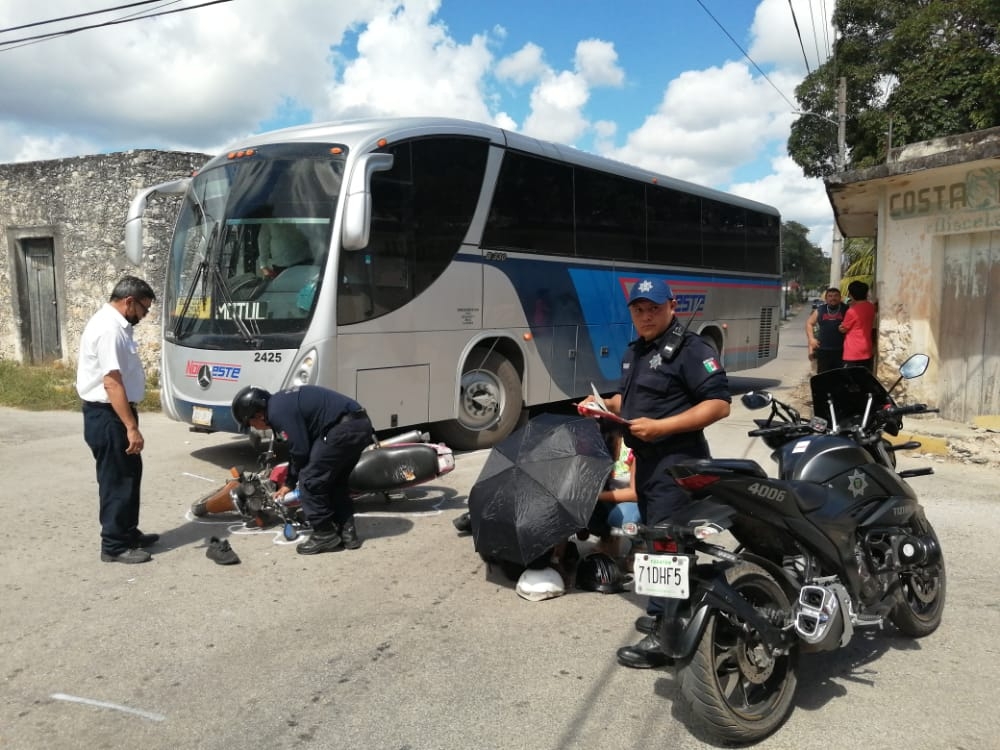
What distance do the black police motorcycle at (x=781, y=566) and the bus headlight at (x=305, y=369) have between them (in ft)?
Result: 13.9

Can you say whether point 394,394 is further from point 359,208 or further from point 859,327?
point 859,327

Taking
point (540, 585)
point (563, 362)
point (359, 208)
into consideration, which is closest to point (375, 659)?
point (540, 585)

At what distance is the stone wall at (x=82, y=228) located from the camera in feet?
43.6

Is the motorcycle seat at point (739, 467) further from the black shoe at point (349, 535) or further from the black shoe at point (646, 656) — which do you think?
the black shoe at point (349, 535)

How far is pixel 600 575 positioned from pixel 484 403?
430cm

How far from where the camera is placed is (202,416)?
7.30 m

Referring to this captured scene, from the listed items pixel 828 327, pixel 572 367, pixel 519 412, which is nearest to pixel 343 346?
pixel 519 412

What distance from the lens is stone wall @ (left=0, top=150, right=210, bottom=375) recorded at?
13.3 m

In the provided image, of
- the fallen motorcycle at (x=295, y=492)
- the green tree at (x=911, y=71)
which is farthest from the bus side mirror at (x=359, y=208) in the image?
the green tree at (x=911, y=71)

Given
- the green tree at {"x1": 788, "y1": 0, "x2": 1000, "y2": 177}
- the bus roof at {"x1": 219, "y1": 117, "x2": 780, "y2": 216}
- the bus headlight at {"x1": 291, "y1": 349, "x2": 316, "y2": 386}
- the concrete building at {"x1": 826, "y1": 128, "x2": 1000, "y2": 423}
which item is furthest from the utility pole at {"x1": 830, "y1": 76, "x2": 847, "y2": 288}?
the bus headlight at {"x1": 291, "y1": 349, "x2": 316, "y2": 386}

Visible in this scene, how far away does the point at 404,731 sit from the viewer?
312 centimetres

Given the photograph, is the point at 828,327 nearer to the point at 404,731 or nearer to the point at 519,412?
the point at 519,412

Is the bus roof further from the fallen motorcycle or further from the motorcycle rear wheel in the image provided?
the motorcycle rear wheel

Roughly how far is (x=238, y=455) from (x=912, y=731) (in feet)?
22.4
